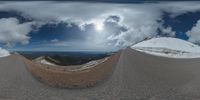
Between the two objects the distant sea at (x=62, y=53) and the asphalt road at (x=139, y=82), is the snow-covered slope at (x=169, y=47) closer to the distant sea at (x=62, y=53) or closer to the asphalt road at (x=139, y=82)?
the asphalt road at (x=139, y=82)

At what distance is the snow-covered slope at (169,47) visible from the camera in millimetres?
2754

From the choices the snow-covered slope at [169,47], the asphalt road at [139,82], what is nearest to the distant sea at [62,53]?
the asphalt road at [139,82]

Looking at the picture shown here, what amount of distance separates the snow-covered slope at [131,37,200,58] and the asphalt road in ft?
0.20

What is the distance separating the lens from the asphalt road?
2.99 m

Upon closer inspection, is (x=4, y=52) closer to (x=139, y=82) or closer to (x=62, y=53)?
(x=62, y=53)

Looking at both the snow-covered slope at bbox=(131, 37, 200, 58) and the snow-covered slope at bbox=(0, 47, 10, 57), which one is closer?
the snow-covered slope at bbox=(131, 37, 200, 58)

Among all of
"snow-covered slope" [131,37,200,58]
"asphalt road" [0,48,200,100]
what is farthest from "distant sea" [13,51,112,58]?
"snow-covered slope" [131,37,200,58]

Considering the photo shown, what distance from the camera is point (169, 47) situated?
282cm

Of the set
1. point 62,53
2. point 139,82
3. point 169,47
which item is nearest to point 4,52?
point 62,53

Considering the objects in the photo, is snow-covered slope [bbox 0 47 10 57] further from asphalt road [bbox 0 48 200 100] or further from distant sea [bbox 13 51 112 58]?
distant sea [bbox 13 51 112 58]

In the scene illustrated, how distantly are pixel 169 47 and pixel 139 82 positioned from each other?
37 centimetres

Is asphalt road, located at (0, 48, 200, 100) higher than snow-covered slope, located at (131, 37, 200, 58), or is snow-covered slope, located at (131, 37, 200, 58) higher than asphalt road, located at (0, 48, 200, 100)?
snow-covered slope, located at (131, 37, 200, 58)

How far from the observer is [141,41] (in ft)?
9.22

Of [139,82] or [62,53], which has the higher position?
[62,53]
